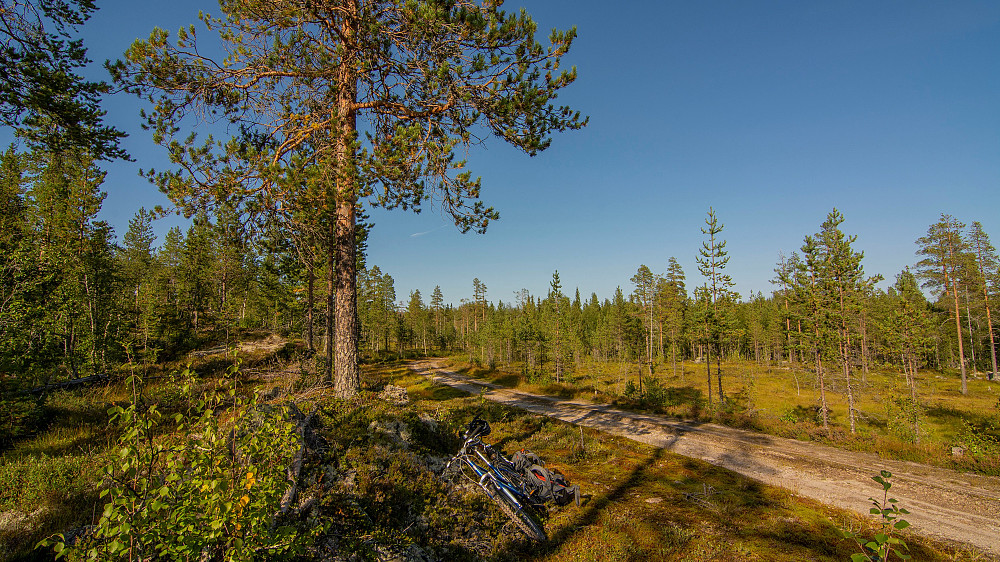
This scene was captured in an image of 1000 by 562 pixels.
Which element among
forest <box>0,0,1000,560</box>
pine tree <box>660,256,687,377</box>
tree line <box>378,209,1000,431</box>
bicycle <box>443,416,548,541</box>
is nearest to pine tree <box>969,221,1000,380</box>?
tree line <box>378,209,1000,431</box>

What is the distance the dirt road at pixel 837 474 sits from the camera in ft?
25.0

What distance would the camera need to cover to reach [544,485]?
24.2 feet

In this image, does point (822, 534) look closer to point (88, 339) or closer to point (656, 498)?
point (656, 498)

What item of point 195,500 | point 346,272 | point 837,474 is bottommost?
point 837,474

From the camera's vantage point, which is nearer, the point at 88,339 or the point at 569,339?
the point at 88,339

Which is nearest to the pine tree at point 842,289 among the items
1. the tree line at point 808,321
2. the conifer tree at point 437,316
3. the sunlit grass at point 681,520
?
the tree line at point 808,321

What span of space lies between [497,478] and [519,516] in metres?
0.71

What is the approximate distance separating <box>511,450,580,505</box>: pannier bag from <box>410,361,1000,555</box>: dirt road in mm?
5976

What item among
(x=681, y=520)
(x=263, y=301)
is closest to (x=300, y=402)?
(x=681, y=520)

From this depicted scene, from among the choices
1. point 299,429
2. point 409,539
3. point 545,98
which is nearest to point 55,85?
point 299,429

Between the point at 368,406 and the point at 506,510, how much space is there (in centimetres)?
368

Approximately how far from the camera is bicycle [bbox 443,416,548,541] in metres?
→ 6.43

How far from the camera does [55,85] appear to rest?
747cm

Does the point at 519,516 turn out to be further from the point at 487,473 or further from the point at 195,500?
the point at 195,500
